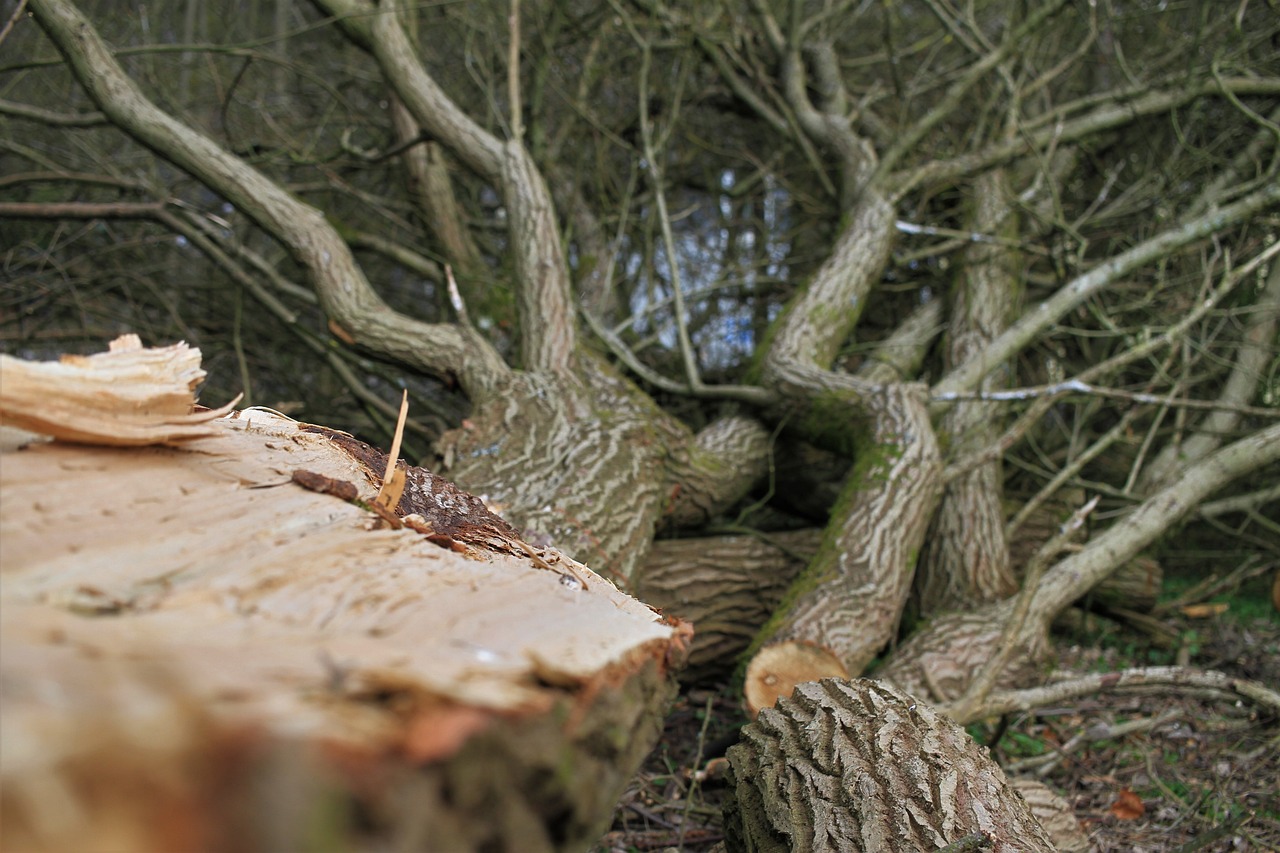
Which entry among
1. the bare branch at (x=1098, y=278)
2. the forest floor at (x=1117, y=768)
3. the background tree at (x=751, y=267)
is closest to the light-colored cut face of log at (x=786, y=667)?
the background tree at (x=751, y=267)

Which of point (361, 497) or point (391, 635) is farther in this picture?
point (361, 497)

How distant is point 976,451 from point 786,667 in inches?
70.6

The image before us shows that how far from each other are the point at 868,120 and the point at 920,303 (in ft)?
4.13

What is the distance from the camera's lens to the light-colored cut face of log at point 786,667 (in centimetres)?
267

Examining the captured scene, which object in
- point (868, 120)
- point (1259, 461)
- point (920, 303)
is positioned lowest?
point (1259, 461)

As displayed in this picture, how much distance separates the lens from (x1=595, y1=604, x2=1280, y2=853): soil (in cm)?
246

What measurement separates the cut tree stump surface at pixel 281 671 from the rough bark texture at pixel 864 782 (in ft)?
2.70

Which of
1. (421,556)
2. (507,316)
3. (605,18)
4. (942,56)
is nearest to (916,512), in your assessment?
(507,316)

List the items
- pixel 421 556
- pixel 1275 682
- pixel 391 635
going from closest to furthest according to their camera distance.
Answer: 1. pixel 391 635
2. pixel 421 556
3. pixel 1275 682

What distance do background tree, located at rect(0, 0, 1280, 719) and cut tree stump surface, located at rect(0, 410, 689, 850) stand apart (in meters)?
1.61

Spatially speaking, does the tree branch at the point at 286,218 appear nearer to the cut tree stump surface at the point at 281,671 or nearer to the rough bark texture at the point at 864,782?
the rough bark texture at the point at 864,782

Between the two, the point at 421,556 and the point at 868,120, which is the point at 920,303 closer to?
the point at 868,120

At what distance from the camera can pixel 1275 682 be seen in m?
3.62

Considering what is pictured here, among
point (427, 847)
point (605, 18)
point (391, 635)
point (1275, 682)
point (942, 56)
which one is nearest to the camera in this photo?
point (427, 847)
